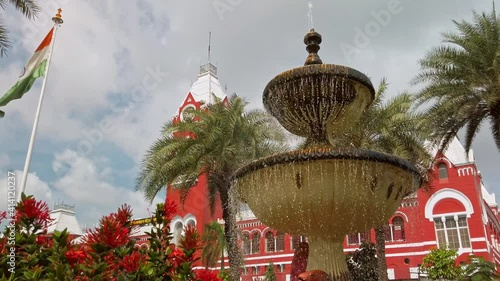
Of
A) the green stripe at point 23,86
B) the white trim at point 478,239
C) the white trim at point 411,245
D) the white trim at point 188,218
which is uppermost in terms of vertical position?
the green stripe at point 23,86

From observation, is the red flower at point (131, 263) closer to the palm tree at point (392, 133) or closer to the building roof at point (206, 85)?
the palm tree at point (392, 133)

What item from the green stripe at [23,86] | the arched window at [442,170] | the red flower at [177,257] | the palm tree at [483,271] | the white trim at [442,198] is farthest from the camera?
the arched window at [442,170]

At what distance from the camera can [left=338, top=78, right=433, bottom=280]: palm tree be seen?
1658 centimetres

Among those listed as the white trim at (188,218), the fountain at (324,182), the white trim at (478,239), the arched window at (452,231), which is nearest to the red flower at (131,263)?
the fountain at (324,182)

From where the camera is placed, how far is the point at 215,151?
1594 centimetres

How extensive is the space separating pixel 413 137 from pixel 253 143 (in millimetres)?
6086

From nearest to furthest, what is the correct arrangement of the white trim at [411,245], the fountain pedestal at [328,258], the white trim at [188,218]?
the fountain pedestal at [328,258]
the white trim at [411,245]
the white trim at [188,218]

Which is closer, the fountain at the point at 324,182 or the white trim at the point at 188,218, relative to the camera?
the fountain at the point at 324,182

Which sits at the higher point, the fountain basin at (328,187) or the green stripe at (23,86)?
the green stripe at (23,86)

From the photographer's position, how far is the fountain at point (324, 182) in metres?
6.91

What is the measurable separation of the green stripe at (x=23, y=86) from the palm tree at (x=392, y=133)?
10.6 meters

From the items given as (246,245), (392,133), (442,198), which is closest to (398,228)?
(442,198)

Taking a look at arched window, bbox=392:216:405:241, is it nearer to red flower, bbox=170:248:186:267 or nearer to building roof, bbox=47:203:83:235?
red flower, bbox=170:248:186:267

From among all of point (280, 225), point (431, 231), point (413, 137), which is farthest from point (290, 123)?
point (431, 231)
